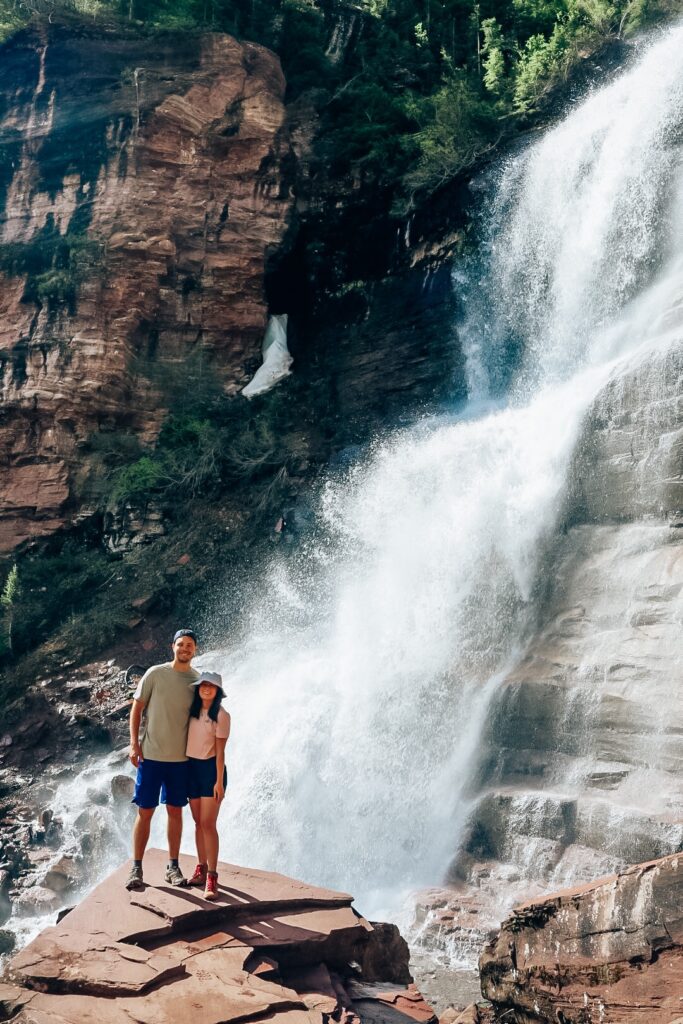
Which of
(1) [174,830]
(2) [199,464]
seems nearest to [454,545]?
(2) [199,464]

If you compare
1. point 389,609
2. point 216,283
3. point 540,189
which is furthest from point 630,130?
point 389,609

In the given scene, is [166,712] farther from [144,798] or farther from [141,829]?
[141,829]

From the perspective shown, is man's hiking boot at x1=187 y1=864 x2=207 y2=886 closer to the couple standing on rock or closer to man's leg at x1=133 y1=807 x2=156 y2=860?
the couple standing on rock

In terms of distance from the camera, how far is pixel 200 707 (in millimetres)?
6441

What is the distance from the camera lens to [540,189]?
2008cm

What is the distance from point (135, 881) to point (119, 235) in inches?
708

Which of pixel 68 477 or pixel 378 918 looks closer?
pixel 378 918

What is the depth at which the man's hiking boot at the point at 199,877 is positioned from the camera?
656 centimetres

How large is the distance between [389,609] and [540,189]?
10215 millimetres

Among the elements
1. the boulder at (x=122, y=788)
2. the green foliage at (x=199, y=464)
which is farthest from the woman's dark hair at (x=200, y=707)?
the green foliage at (x=199, y=464)

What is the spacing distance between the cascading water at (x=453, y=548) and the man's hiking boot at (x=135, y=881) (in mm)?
4216

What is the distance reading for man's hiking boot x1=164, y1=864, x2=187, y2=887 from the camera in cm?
652

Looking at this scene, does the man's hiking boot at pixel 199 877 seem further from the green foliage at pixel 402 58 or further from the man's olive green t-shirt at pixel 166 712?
the green foliage at pixel 402 58

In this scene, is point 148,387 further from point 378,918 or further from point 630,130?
point 378,918
